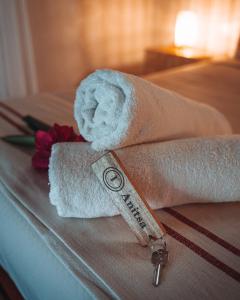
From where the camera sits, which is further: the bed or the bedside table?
the bedside table

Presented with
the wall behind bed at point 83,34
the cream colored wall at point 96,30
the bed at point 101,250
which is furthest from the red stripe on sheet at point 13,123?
the cream colored wall at point 96,30

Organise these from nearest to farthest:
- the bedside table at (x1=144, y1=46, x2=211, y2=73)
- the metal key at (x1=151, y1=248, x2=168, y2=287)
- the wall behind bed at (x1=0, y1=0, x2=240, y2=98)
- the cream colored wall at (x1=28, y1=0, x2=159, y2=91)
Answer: the metal key at (x1=151, y1=248, x2=168, y2=287) < the wall behind bed at (x1=0, y1=0, x2=240, y2=98) < the cream colored wall at (x1=28, y1=0, x2=159, y2=91) < the bedside table at (x1=144, y1=46, x2=211, y2=73)

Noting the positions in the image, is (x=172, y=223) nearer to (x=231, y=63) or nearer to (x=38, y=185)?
(x=38, y=185)

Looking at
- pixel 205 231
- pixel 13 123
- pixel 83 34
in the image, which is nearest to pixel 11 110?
pixel 13 123

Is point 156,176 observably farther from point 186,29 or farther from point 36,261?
point 186,29

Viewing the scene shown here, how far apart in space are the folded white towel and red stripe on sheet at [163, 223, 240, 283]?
0.06 metres

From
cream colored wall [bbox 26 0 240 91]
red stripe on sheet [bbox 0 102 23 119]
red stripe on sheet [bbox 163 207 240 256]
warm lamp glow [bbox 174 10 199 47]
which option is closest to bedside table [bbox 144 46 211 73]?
warm lamp glow [bbox 174 10 199 47]

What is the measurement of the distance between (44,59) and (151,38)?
973mm

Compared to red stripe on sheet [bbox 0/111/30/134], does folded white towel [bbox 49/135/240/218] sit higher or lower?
higher

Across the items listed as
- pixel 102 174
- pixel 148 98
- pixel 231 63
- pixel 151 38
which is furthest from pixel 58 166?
pixel 151 38

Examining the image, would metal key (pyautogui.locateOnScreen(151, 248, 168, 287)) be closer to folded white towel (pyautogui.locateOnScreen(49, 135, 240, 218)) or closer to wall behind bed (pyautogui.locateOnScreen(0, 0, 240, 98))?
folded white towel (pyautogui.locateOnScreen(49, 135, 240, 218))

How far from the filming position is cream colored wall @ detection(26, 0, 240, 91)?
2.14 metres

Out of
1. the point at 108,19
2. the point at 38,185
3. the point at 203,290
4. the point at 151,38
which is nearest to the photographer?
the point at 203,290

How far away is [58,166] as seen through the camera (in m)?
0.56
